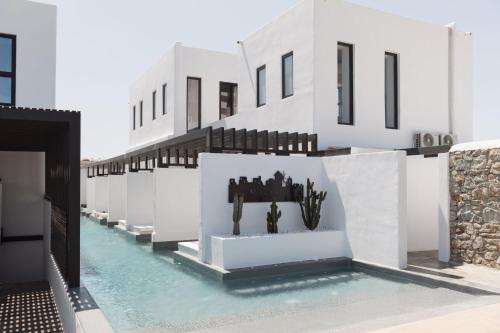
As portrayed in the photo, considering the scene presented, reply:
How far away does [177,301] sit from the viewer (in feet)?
25.5

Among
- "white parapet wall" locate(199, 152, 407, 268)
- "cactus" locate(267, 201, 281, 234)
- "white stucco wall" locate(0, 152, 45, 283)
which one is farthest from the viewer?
"cactus" locate(267, 201, 281, 234)

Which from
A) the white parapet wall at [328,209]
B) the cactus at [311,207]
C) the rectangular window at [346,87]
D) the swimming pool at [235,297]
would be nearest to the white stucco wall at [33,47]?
the swimming pool at [235,297]

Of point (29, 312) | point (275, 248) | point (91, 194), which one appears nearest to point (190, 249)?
point (275, 248)

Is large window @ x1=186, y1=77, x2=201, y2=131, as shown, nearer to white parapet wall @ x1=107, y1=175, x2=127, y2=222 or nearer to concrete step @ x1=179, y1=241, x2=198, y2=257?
white parapet wall @ x1=107, y1=175, x2=127, y2=222

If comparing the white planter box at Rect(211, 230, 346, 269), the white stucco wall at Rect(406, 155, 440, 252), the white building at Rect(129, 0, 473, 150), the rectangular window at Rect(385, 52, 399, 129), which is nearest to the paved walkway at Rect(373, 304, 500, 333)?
the white planter box at Rect(211, 230, 346, 269)

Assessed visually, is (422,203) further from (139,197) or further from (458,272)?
(139,197)

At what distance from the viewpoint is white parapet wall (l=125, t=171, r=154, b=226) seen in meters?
17.0

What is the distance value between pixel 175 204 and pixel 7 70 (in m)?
6.38

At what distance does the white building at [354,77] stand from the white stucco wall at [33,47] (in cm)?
702

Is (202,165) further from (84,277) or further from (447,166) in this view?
(447,166)

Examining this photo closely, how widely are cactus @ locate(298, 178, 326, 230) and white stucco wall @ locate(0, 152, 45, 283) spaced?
669 centimetres

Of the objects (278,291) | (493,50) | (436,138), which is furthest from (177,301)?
(493,50)

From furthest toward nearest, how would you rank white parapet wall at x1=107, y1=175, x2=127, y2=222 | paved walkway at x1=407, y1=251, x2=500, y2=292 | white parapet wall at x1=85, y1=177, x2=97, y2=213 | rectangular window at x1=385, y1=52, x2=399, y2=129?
1. white parapet wall at x1=85, y1=177, x2=97, y2=213
2. white parapet wall at x1=107, y1=175, x2=127, y2=222
3. rectangular window at x1=385, y1=52, x2=399, y2=129
4. paved walkway at x1=407, y1=251, x2=500, y2=292

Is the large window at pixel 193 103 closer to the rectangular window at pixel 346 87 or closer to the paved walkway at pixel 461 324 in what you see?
the rectangular window at pixel 346 87
